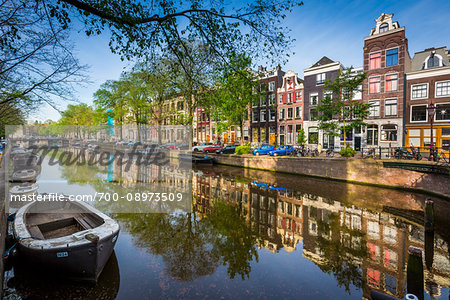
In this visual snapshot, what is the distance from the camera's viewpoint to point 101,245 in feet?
19.8

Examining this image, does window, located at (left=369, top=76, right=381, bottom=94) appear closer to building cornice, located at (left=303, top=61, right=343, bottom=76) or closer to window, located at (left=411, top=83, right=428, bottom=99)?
window, located at (left=411, top=83, right=428, bottom=99)

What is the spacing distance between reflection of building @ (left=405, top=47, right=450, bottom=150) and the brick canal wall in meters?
11.3

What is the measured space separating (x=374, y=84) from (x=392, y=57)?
3199mm

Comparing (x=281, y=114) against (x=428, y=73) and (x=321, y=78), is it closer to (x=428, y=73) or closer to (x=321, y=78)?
(x=321, y=78)

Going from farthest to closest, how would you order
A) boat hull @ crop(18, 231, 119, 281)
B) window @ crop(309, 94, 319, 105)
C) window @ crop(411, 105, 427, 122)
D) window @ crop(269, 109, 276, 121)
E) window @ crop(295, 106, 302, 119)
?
window @ crop(269, 109, 276, 121), window @ crop(295, 106, 302, 119), window @ crop(309, 94, 319, 105), window @ crop(411, 105, 427, 122), boat hull @ crop(18, 231, 119, 281)

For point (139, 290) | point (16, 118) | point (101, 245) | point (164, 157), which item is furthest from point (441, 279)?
point (164, 157)

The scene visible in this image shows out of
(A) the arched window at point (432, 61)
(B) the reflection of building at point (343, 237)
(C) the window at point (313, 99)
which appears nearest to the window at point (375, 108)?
(A) the arched window at point (432, 61)

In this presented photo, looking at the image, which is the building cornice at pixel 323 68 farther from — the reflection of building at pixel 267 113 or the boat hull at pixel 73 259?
the boat hull at pixel 73 259

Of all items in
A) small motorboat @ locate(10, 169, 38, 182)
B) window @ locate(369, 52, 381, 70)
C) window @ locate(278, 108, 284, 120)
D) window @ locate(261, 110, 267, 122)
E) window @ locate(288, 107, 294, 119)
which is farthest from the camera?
window @ locate(261, 110, 267, 122)

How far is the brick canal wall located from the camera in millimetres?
14607

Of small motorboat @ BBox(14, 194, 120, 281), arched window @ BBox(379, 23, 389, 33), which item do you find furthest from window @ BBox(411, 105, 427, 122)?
small motorboat @ BBox(14, 194, 120, 281)

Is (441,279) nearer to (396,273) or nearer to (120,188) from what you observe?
(396,273)

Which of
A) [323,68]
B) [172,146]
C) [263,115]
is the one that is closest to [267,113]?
[263,115]

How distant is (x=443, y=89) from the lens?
77.9 feet
